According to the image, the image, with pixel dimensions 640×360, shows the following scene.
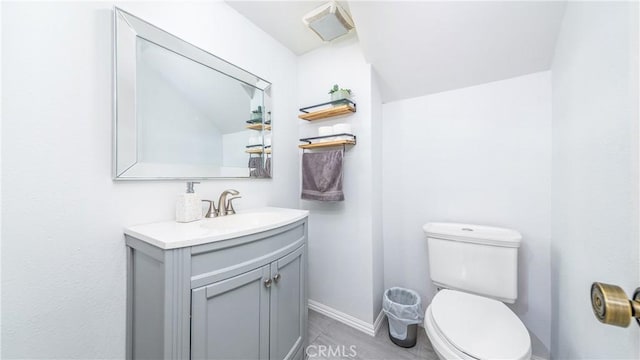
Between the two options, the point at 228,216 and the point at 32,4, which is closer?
the point at 32,4

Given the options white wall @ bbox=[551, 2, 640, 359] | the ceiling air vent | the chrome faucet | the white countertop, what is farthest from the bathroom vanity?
the ceiling air vent

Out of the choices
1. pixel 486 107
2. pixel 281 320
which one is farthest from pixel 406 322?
pixel 486 107

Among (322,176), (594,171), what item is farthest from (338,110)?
(594,171)

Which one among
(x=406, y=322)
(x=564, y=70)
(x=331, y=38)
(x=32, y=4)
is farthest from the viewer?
(x=331, y=38)

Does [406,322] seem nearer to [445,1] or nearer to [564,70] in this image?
[564,70]

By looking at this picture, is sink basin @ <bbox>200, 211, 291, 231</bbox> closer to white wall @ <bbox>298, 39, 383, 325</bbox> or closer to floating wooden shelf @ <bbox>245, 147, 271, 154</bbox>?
floating wooden shelf @ <bbox>245, 147, 271, 154</bbox>

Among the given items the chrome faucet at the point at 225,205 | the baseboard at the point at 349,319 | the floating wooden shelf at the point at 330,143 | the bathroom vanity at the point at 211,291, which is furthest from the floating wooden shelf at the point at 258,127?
the baseboard at the point at 349,319

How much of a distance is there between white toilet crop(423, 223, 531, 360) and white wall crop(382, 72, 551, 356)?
0.17 meters

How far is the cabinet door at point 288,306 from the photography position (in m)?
0.99

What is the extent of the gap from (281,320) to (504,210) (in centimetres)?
140

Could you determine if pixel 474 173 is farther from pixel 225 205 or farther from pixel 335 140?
pixel 225 205

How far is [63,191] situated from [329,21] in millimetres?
1508

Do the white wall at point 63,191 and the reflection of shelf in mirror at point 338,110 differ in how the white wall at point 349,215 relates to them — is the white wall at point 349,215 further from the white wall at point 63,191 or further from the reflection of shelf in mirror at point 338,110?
the white wall at point 63,191

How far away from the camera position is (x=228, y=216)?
1.20 metres
